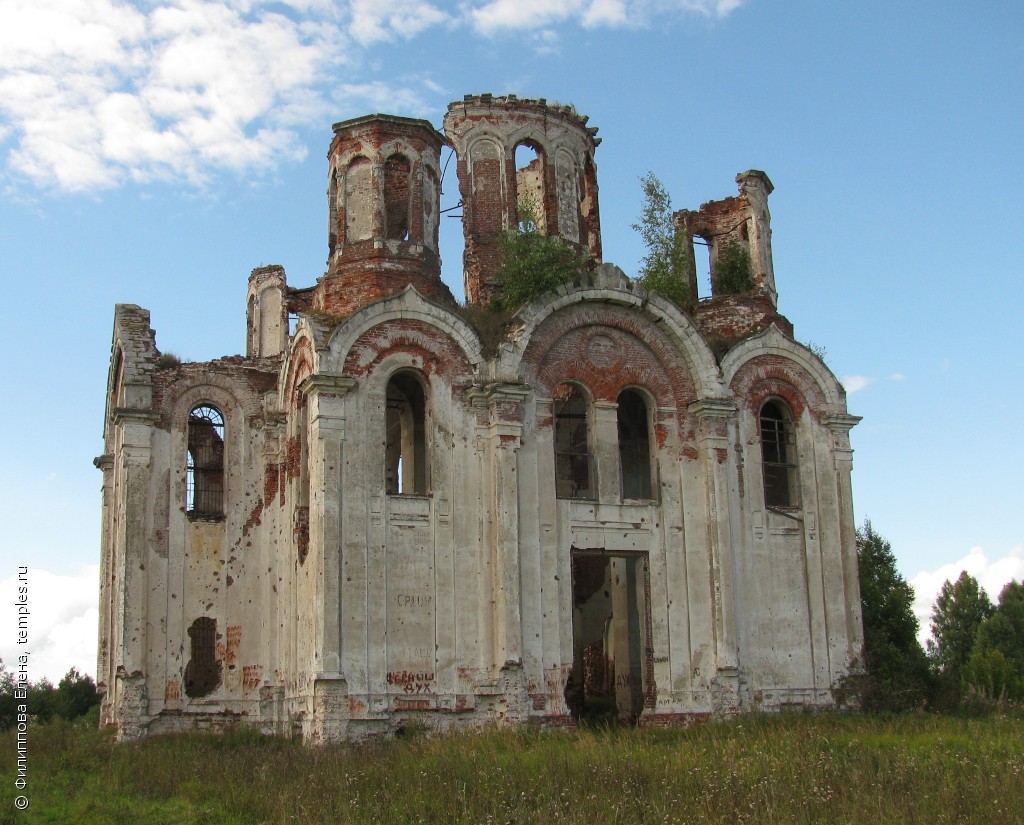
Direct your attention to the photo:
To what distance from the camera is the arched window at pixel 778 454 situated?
859 inches

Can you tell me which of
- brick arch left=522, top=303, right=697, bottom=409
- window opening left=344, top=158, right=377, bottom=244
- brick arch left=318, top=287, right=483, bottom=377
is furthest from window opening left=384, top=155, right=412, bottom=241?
brick arch left=522, top=303, right=697, bottom=409

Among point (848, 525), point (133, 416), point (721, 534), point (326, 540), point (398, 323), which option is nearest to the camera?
point (326, 540)

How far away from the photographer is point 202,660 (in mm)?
20797

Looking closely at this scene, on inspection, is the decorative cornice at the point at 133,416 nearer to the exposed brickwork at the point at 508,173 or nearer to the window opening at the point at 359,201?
the window opening at the point at 359,201

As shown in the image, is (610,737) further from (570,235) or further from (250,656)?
(570,235)

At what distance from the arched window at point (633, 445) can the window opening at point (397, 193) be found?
5094 mm

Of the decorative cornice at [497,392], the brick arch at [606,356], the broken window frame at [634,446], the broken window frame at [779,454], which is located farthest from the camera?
the broken window frame at [634,446]

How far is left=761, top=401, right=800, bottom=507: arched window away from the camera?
2183 cm

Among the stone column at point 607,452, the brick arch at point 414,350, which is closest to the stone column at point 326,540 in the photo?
the brick arch at point 414,350

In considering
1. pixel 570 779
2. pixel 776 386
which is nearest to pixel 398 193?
pixel 776 386

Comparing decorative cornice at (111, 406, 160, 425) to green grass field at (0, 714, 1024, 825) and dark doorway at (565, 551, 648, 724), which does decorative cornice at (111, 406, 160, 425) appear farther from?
dark doorway at (565, 551, 648, 724)

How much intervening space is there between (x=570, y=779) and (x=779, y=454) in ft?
34.2

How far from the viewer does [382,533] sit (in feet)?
60.3

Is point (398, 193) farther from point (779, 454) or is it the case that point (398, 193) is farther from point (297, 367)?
point (779, 454)
